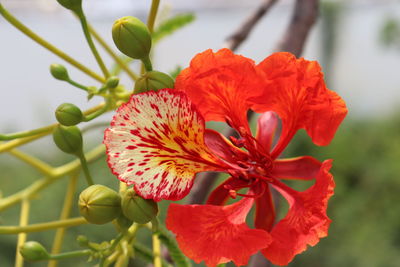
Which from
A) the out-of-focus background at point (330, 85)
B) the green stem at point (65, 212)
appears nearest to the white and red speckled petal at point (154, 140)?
the green stem at point (65, 212)

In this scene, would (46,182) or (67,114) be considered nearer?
(67,114)

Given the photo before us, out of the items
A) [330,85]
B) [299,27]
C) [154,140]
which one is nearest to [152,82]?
[154,140]

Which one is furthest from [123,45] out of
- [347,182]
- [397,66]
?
[397,66]

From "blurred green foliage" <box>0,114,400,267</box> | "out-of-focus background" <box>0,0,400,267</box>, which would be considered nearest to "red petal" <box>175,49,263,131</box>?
"blurred green foliage" <box>0,114,400,267</box>

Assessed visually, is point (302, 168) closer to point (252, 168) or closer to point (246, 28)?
point (252, 168)

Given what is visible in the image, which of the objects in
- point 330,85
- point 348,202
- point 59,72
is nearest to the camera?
point 59,72
